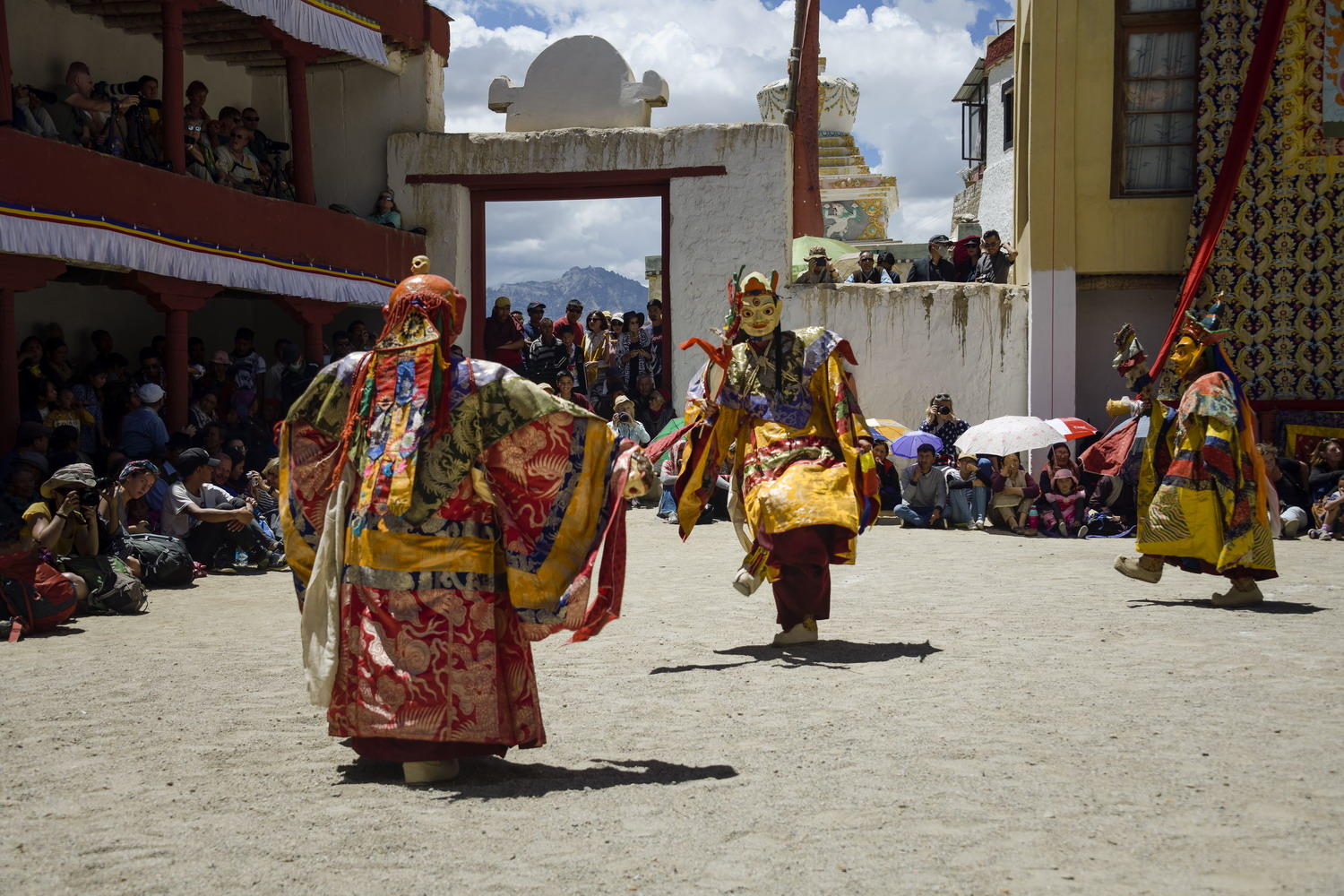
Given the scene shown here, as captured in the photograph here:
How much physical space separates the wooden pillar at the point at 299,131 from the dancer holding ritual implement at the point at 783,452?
29.5ft

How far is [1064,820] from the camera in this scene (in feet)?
12.6

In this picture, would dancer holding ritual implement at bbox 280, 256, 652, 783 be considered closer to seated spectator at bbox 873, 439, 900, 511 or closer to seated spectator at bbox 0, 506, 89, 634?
seated spectator at bbox 0, 506, 89, 634

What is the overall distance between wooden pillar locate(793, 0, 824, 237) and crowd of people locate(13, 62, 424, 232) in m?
6.55

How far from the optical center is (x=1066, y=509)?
13.2 meters

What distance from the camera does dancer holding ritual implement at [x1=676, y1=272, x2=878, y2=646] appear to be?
6754 mm

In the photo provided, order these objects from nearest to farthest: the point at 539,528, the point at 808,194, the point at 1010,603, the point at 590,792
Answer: the point at 590,792 < the point at 539,528 < the point at 1010,603 < the point at 808,194

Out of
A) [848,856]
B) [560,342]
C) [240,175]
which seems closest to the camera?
[848,856]

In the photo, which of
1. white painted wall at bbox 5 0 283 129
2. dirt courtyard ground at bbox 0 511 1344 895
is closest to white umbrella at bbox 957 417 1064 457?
dirt courtyard ground at bbox 0 511 1344 895

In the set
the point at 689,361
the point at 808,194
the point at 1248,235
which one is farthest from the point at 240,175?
the point at 1248,235

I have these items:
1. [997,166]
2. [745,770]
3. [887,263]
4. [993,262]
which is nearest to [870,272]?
[887,263]

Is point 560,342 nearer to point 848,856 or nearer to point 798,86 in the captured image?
point 798,86

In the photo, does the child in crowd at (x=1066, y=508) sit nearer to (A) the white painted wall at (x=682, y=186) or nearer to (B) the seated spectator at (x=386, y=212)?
(A) the white painted wall at (x=682, y=186)

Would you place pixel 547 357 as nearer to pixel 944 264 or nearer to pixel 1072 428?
pixel 944 264

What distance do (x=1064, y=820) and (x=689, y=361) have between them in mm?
12794
